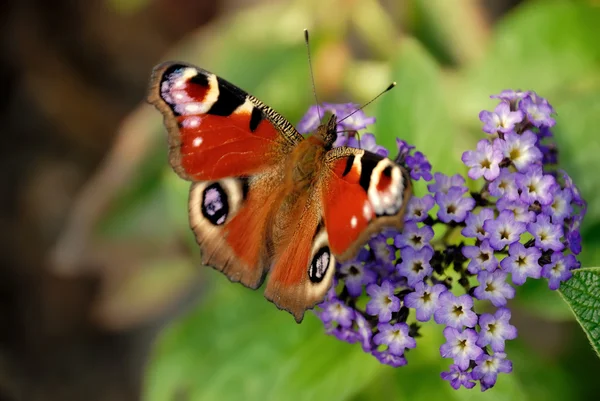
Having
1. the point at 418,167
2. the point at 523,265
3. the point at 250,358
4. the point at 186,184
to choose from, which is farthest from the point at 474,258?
the point at 186,184

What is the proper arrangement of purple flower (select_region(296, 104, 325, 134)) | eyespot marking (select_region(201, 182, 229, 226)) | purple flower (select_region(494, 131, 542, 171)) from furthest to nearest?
purple flower (select_region(296, 104, 325, 134)), eyespot marking (select_region(201, 182, 229, 226)), purple flower (select_region(494, 131, 542, 171))

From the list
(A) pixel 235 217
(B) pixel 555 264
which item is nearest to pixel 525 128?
(B) pixel 555 264

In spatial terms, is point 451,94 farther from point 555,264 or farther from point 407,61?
point 555,264

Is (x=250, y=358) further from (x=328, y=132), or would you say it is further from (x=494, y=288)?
(x=494, y=288)

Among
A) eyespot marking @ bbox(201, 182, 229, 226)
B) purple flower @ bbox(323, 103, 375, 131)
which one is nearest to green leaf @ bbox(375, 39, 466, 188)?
purple flower @ bbox(323, 103, 375, 131)

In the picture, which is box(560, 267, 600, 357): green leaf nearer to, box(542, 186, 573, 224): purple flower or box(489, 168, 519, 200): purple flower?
box(542, 186, 573, 224): purple flower

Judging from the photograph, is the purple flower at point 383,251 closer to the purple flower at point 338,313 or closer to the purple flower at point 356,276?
the purple flower at point 356,276
